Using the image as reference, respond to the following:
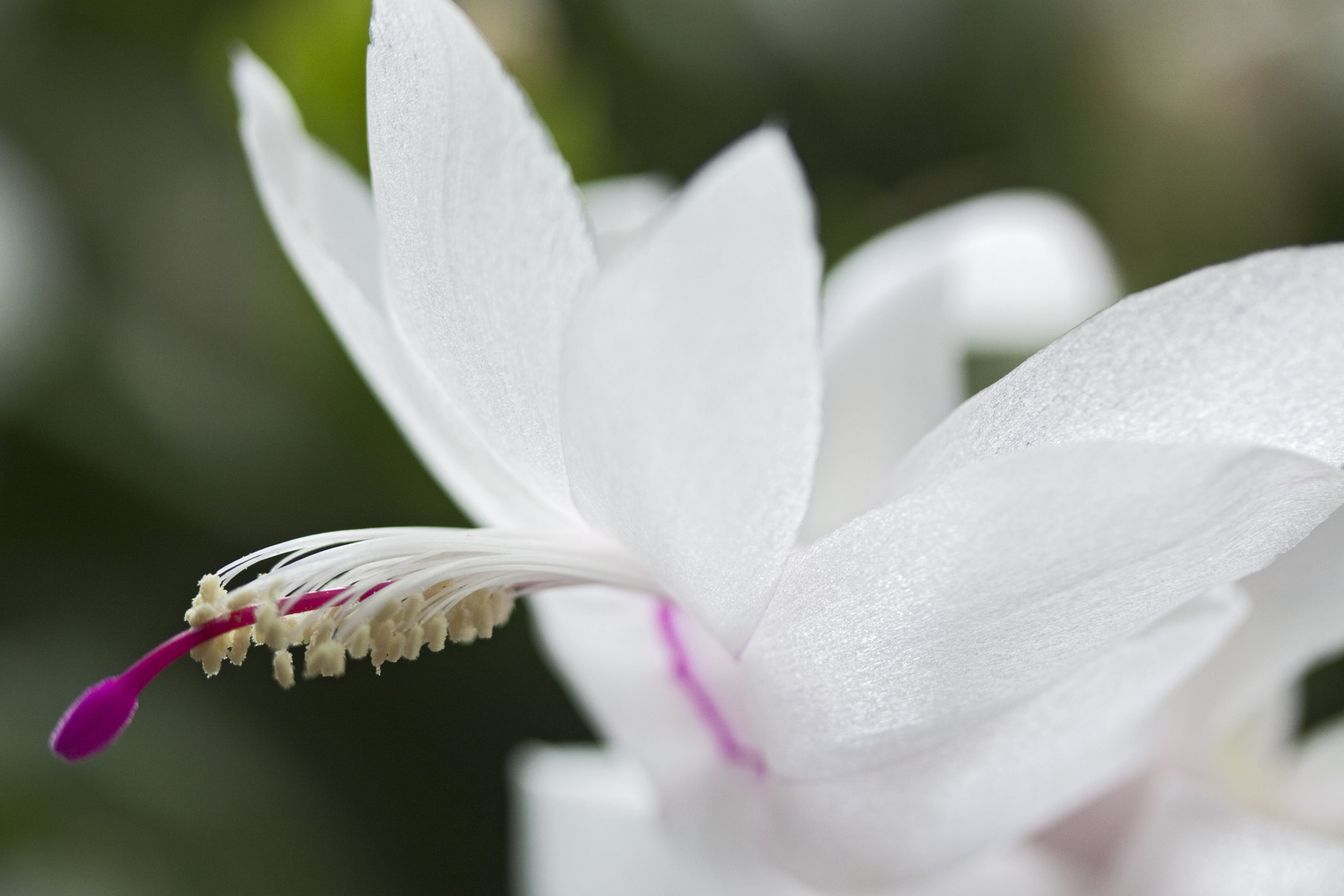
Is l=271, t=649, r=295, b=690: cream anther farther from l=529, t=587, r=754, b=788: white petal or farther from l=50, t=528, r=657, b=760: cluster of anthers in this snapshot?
l=529, t=587, r=754, b=788: white petal

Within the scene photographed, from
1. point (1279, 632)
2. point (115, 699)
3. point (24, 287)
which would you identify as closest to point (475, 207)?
point (115, 699)

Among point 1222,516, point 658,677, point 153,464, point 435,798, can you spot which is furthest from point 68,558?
point 1222,516

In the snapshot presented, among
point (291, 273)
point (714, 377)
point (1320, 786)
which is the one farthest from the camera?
point (291, 273)

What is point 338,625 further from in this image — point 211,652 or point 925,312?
point 925,312

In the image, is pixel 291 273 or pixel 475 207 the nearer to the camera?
pixel 475 207

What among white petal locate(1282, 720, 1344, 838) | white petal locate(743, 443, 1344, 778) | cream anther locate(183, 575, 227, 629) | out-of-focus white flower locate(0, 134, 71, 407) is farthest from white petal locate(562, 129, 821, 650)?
out-of-focus white flower locate(0, 134, 71, 407)

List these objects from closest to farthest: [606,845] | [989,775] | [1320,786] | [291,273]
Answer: [989,775], [1320,786], [606,845], [291,273]

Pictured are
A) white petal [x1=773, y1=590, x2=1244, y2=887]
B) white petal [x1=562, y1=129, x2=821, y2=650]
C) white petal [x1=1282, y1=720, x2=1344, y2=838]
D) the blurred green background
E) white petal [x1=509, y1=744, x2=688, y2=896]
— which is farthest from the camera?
the blurred green background
